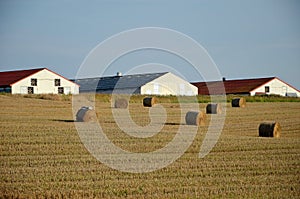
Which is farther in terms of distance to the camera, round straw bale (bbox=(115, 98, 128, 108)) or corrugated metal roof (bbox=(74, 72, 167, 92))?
corrugated metal roof (bbox=(74, 72, 167, 92))

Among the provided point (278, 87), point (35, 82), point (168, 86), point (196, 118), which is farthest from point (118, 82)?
point (196, 118)

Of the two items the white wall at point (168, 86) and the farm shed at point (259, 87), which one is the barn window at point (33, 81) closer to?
the white wall at point (168, 86)

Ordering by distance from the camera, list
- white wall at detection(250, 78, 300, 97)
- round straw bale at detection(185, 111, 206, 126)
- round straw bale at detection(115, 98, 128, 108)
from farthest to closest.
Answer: white wall at detection(250, 78, 300, 97) → round straw bale at detection(115, 98, 128, 108) → round straw bale at detection(185, 111, 206, 126)

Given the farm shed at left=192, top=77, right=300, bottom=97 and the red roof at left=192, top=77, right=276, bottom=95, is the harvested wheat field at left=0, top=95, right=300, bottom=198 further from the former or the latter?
the farm shed at left=192, top=77, right=300, bottom=97

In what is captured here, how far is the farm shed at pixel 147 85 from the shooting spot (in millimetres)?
61944

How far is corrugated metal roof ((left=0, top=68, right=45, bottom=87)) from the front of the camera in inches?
2399

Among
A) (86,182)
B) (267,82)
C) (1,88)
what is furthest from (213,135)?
(267,82)

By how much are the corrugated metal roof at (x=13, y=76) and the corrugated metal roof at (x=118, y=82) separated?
25.6ft

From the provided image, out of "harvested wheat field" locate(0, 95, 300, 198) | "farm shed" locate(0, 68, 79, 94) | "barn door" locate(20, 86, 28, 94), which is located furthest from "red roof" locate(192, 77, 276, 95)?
"harvested wheat field" locate(0, 95, 300, 198)

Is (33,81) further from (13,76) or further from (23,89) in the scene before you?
(13,76)

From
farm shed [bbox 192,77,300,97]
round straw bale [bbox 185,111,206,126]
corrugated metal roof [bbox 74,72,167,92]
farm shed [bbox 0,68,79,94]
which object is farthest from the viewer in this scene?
farm shed [bbox 192,77,300,97]

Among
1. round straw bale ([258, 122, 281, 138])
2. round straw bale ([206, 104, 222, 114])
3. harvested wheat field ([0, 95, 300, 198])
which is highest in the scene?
round straw bale ([206, 104, 222, 114])

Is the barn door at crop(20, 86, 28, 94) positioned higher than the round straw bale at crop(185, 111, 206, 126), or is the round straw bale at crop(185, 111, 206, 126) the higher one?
the barn door at crop(20, 86, 28, 94)

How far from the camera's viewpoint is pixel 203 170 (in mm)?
13617
